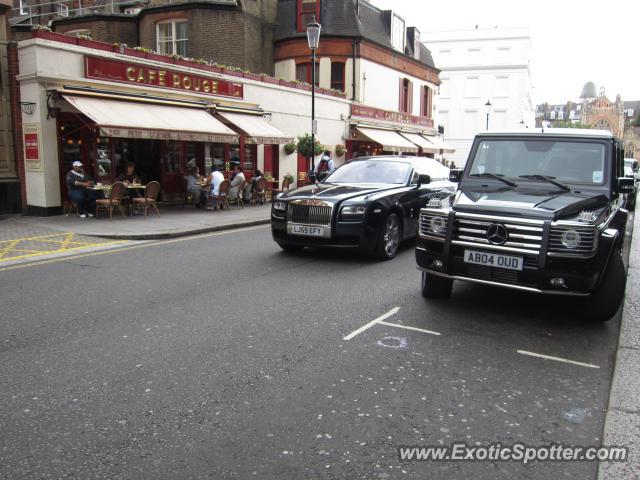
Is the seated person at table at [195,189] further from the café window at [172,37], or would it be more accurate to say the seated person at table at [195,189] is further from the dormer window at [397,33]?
the dormer window at [397,33]

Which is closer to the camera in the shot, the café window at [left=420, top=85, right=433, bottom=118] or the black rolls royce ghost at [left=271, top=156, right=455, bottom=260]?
the black rolls royce ghost at [left=271, top=156, right=455, bottom=260]

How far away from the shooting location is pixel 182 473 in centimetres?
293

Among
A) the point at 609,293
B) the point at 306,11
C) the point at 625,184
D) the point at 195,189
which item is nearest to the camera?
the point at 609,293

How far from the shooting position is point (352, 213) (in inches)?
336

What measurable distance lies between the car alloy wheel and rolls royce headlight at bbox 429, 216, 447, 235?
2.96 m

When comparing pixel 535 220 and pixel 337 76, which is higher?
pixel 337 76

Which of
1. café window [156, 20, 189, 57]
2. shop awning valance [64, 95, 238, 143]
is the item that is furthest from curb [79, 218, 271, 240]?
café window [156, 20, 189, 57]

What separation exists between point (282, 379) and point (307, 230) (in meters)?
4.80

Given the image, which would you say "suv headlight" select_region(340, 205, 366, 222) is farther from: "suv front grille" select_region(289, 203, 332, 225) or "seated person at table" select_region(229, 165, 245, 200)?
"seated person at table" select_region(229, 165, 245, 200)

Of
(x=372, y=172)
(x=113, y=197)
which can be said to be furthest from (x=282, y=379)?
(x=113, y=197)

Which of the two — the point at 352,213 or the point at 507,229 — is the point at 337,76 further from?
→ the point at 507,229

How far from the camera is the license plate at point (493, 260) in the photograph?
17.3ft

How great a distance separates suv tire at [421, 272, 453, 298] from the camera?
20.6 feet
